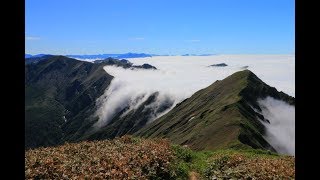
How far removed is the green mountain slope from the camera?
8778 cm

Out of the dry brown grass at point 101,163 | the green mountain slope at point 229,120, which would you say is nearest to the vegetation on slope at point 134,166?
the dry brown grass at point 101,163

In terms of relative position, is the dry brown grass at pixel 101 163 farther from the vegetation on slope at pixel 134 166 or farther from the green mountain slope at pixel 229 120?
the green mountain slope at pixel 229 120

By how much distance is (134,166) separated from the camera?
22.0 meters

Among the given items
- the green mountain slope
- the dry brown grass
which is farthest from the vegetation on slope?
the green mountain slope

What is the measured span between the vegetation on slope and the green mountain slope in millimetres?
49060

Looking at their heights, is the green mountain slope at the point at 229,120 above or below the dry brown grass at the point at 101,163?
below

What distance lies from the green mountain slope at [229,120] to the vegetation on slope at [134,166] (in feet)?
161

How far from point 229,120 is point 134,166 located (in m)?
84.2

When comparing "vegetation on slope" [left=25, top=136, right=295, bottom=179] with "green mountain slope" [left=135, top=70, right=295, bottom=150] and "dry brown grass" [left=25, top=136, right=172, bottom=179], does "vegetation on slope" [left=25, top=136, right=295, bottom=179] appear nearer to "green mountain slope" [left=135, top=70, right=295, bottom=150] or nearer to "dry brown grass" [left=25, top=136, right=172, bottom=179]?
"dry brown grass" [left=25, top=136, right=172, bottom=179]

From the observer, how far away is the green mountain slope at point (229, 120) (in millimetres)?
87775
